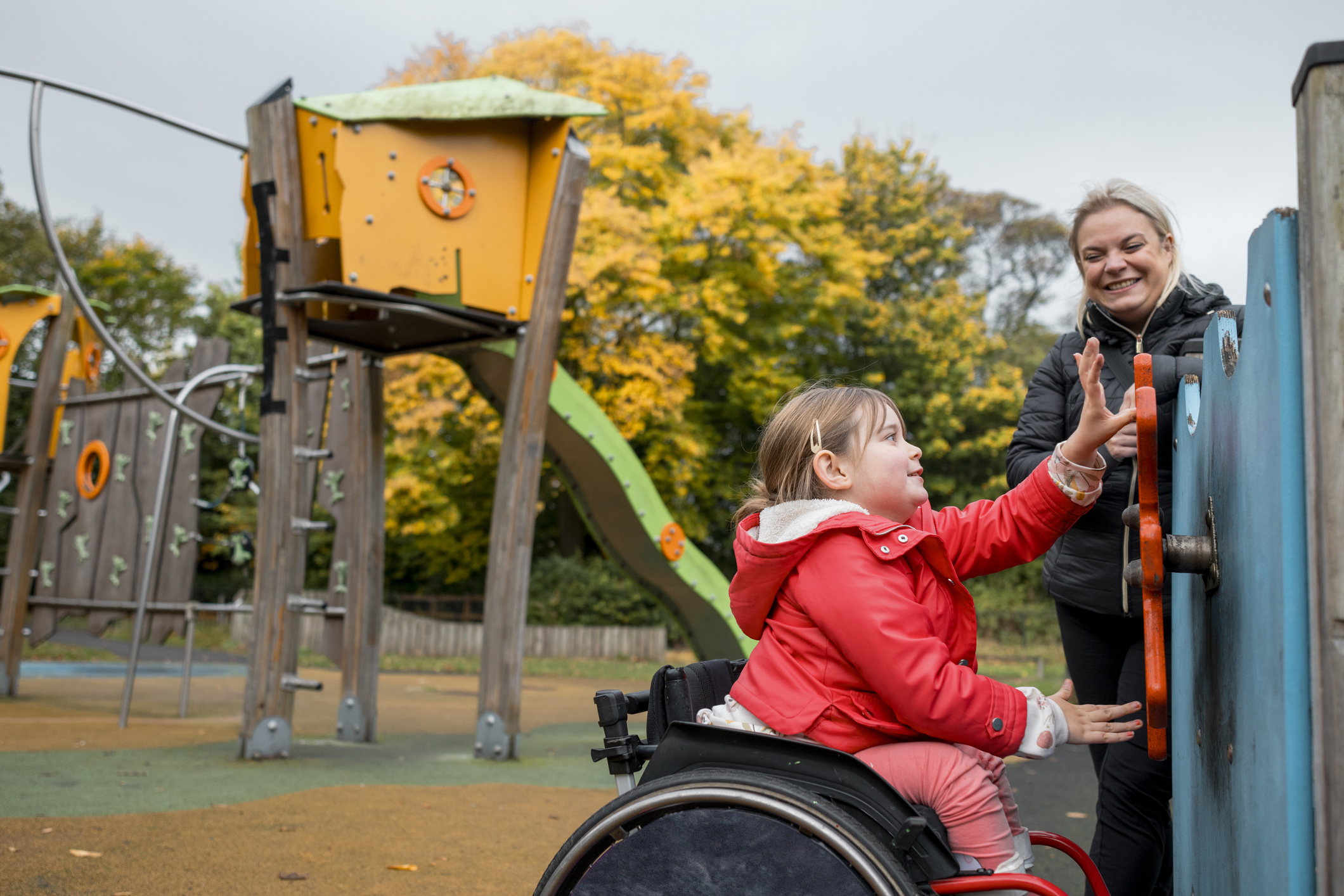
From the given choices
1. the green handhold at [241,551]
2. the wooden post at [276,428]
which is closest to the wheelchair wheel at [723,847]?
the wooden post at [276,428]

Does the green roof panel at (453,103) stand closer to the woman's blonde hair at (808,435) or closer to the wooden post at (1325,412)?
the woman's blonde hair at (808,435)

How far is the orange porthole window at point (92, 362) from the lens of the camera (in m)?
9.29

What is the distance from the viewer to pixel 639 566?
28.2 feet

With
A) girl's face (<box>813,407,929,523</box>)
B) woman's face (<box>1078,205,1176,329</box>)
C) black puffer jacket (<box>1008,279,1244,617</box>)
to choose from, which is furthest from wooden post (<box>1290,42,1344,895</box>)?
woman's face (<box>1078,205,1176,329</box>)

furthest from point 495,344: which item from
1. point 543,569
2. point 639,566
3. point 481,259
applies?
point 543,569

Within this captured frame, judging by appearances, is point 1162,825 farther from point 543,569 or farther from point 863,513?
point 543,569

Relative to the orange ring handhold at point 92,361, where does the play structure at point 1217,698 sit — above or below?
below

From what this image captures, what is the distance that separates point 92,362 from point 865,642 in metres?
9.76

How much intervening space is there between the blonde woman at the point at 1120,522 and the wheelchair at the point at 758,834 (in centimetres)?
99

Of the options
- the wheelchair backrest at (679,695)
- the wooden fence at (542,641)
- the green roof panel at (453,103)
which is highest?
the green roof panel at (453,103)

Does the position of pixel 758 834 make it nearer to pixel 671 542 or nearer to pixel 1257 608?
pixel 1257 608

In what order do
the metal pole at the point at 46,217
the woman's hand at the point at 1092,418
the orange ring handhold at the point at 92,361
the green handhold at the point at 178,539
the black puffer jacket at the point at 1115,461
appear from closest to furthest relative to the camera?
the woman's hand at the point at 1092,418
the black puffer jacket at the point at 1115,461
the metal pole at the point at 46,217
the green handhold at the point at 178,539
the orange ring handhold at the point at 92,361

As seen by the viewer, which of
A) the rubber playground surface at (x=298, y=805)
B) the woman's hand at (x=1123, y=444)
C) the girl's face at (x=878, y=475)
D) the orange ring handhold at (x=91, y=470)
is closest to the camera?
the girl's face at (x=878, y=475)

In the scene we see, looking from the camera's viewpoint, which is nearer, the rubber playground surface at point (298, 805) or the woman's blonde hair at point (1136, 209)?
the woman's blonde hair at point (1136, 209)
